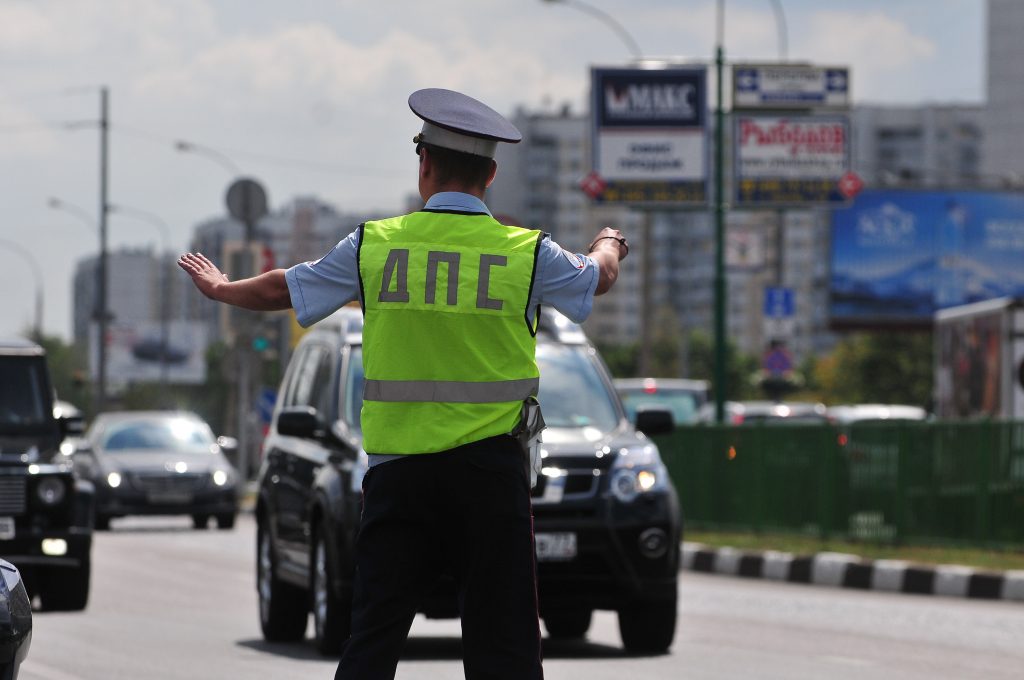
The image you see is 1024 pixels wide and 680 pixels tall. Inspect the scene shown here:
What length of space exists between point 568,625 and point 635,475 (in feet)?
5.35

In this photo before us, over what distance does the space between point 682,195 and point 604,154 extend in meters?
1.30

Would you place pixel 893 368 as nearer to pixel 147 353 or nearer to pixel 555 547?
pixel 147 353

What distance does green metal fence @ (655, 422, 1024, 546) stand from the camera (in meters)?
19.3

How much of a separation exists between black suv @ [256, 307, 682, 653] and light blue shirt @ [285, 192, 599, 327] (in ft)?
18.1

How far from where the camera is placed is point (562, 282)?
558 cm

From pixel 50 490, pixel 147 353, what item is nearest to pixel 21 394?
pixel 50 490

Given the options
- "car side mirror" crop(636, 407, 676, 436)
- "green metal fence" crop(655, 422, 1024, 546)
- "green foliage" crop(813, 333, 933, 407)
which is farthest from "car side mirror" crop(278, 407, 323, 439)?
"green foliage" crop(813, 333, 933, 407)

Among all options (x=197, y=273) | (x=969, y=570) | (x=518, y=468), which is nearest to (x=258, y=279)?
(x=197, y=273)

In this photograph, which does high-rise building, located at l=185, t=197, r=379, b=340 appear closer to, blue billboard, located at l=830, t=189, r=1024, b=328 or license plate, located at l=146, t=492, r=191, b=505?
license plate, located at l=146, t=492, r=191, b=505

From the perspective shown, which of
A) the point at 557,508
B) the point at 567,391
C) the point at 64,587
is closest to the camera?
the point at 557,508

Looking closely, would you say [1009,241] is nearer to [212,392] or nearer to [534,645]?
[534,645]

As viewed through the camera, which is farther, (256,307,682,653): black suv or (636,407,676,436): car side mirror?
(636,407,676,436): car side mirror

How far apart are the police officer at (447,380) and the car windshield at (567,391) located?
22.2 ft

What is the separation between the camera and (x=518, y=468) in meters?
5.48
